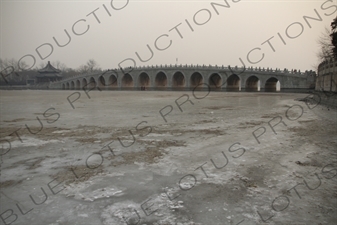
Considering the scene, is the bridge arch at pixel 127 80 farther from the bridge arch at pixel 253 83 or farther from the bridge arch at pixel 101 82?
the bridge arch at pixel 253 83

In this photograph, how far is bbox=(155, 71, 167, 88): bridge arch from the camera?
5873cm

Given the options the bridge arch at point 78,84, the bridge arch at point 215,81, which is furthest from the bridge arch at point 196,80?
the bridge arch at point 78,84

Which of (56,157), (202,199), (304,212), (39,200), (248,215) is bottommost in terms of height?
(304,212)

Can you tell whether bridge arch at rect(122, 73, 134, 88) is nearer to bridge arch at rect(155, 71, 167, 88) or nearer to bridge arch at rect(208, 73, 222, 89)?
Result: bridge arch at rect(155, 71, 167, 88)

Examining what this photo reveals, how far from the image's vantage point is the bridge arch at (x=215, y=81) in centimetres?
5091

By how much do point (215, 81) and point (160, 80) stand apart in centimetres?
1482

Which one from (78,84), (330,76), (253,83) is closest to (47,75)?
(78,84)

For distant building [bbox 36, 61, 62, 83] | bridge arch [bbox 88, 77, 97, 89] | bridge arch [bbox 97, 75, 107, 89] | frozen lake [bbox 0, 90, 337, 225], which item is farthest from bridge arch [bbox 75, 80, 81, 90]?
frozen lake [bbox 0, 90, 337, 225]

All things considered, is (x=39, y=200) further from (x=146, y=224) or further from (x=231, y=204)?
(x=231, y=204)

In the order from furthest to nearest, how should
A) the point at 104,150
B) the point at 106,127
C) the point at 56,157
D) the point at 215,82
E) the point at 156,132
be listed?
the point at 215,82
the point at 106,127
the point at 156,132
the point at 104,150
the point at 56,157

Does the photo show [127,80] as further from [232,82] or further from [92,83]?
[232,82]

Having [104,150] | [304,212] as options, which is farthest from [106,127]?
[304,212]

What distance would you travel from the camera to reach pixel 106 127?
7.61 m

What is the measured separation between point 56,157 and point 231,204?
3501mm
